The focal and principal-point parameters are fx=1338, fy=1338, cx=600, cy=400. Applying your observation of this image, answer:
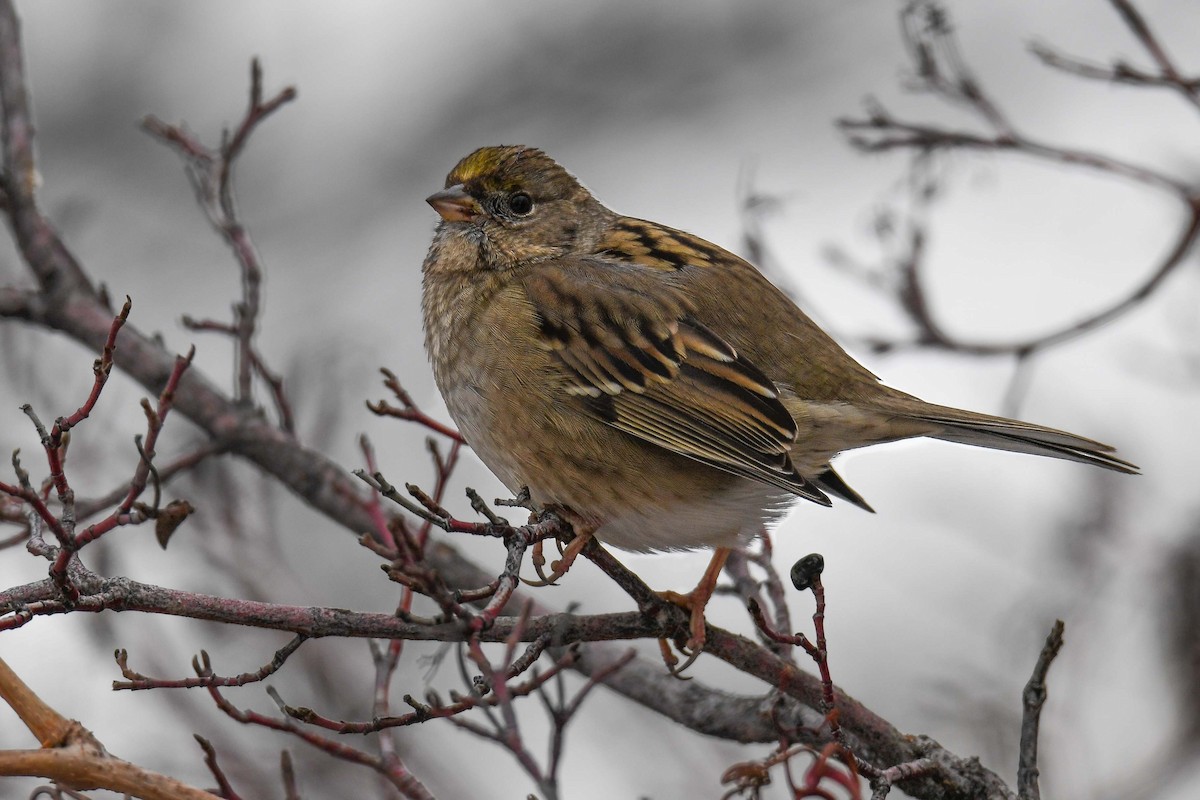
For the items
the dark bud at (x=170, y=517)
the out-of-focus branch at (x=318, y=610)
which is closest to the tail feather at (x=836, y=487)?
the out-of-focus branch at (x=318, y=610)

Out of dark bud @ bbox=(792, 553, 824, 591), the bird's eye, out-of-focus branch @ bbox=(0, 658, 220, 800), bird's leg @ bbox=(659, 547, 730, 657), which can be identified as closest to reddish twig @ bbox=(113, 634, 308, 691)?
out-of-focus branch @ bbox=(0, 658, 220, 800)

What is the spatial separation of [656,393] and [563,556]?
2.81 ft

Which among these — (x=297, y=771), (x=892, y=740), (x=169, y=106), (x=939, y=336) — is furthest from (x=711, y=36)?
(x=892, y=740)

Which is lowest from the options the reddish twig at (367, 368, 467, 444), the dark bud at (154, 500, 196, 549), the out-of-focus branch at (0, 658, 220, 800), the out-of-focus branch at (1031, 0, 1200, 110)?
the out-of-focus branch at (0, 658, 220, 800)

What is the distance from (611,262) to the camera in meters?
4.66

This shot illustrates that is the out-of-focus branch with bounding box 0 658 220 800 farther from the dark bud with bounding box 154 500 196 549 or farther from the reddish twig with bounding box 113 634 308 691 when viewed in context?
the dark bud with bounding box 154 500 196 549

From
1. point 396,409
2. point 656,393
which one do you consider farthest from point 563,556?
point 656,393

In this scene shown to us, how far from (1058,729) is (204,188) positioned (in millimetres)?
3470

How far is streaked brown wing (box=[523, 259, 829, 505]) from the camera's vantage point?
13.5 ft

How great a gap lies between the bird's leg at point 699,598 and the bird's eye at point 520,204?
147 centimetres

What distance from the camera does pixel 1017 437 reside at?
4.11 metres

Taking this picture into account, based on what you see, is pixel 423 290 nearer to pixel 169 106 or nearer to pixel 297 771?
pixel 297 771

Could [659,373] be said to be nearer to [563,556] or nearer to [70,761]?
[563,556]

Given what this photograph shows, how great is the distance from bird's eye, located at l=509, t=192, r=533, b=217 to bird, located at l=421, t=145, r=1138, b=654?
0.31 feet
